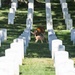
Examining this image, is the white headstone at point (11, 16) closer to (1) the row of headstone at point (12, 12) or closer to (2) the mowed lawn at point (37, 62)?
(1) the row of headstone at point (12, 12)

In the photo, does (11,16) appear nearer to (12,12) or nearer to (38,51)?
(12,12)

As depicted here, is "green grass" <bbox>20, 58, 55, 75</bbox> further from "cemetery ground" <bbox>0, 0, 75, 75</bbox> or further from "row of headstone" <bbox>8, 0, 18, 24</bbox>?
"row of headstone" <bbox>8, 0, 18, 24</bbox>

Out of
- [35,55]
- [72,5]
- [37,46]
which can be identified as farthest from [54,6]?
[35,55]

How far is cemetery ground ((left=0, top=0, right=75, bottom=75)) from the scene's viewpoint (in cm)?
1110

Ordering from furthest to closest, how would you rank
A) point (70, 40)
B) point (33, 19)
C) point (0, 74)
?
1. point (33, 19)
2. point (70, 40)
3. point (0, 74)

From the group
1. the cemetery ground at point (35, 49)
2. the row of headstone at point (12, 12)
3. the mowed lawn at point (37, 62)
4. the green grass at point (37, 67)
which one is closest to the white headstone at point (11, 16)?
the row of headstone at point (12, 12)

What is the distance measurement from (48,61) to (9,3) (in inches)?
843

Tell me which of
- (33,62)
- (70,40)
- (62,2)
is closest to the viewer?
(33,62)

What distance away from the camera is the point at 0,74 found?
25.6 ft

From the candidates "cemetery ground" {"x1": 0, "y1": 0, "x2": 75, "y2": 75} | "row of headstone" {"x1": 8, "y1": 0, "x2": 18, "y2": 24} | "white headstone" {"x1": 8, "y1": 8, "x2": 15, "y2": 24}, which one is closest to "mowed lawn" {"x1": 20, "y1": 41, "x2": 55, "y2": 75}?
"cemetery ground" {"x1": 0, "y1": 0, "x2": 75, "y2": 75}

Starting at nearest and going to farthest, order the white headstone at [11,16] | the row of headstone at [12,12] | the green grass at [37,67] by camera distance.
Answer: the green grass at [37,67]
the white headstone at [11,16]
the row of headstone at [12,12]

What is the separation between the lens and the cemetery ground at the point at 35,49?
36.4ft

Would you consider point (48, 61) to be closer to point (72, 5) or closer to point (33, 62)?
point (33, 62)

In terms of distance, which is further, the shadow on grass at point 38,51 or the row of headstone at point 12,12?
the row of headstone at point 12,12
